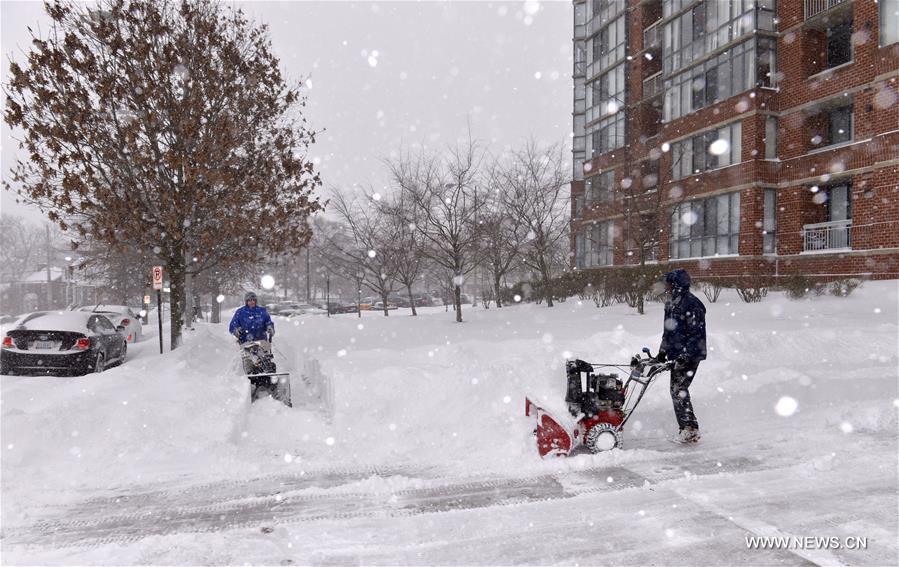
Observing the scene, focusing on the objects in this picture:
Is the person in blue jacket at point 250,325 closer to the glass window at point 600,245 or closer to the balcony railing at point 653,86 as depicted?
the glass window at point 600,245

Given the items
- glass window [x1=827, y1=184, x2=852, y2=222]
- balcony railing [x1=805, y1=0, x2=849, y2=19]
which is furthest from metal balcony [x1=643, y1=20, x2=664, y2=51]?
glass window [x1=827, y1=184, x2=852, y2=222]

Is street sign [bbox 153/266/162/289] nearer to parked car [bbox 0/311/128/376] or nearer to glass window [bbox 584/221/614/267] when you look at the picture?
parked car [bbox 0/311/128/376]

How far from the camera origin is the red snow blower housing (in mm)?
5195

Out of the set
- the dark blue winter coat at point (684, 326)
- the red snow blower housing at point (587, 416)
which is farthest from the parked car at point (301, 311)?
the dark blue winter coat at point (684, 326)

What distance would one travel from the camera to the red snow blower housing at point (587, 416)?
5.20 meters

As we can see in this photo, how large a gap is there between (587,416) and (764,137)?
19921 millimetres

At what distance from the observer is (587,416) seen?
5.30 m

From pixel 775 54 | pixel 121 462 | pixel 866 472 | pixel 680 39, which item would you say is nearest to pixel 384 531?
pixel 121 462

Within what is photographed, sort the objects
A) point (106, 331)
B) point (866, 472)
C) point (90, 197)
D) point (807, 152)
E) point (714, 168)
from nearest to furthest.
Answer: point (866, 472), point (90, 197), point (106, 331), point (807, 152), point (714, 168)

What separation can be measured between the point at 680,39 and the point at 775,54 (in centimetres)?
475

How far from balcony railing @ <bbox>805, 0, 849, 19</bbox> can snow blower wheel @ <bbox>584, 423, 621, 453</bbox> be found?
21.1 metres

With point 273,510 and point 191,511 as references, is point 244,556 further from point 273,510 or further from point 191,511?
point 191,511

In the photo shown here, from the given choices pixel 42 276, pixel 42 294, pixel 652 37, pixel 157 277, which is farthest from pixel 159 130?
pixel 42 276

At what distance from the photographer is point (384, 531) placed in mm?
3824
